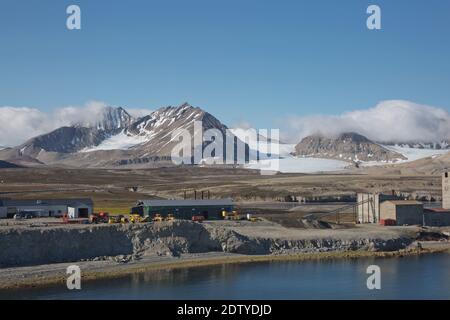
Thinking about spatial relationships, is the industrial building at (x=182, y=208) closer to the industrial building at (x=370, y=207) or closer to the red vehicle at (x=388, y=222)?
the industrial building at (x=370, y=207)

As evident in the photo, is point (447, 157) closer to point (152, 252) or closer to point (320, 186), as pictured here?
point (320, 186)

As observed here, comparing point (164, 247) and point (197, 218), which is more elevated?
point (197, 218)

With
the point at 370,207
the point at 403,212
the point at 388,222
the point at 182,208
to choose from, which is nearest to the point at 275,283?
the point at 182,208

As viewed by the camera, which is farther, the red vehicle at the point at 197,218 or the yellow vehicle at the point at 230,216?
the yellow vehicle at the point at 230,216

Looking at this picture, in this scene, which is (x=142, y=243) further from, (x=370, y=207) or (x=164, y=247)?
(x=370, y=207)

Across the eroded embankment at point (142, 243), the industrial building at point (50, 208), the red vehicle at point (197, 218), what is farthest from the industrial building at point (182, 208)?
the eroded embankment at point (142, 243)

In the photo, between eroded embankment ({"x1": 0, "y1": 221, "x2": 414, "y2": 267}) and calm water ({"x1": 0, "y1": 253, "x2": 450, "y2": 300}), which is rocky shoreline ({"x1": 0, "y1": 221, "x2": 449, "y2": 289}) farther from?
calm water ({"x1": 0, "y1": 253, "x2": 450, "y2": 300})

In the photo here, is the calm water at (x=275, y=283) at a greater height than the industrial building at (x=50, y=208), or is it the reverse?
the industrial building at (x=50, y=208)
